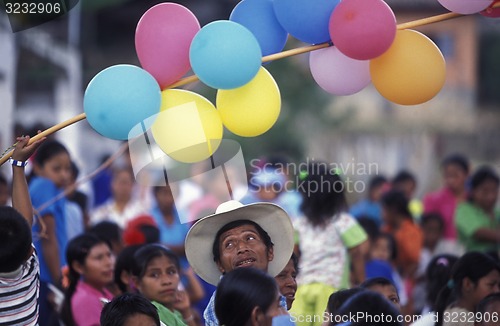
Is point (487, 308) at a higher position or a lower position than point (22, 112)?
lower

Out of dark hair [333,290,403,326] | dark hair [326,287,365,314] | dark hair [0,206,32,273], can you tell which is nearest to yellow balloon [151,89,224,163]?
dark hair [0,206,32,273]

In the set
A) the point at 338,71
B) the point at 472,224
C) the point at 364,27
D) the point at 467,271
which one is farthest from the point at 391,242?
the point at 364,27

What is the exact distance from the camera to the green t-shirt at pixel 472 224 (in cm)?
742

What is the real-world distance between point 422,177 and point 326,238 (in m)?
13.7

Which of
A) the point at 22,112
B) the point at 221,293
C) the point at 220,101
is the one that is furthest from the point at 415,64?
the point at 22,112

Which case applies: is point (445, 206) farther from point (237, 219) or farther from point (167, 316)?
point (237, 219)

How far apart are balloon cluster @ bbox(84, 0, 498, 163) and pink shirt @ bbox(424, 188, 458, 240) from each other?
181 inches

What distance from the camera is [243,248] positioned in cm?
424

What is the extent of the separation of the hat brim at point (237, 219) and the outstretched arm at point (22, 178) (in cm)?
75

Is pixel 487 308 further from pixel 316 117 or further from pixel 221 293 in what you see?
pixel 316 117

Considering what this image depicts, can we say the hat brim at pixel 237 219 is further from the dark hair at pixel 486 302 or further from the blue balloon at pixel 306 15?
the dark hair at pixel 486 302

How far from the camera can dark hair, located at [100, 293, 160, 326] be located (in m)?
3.98

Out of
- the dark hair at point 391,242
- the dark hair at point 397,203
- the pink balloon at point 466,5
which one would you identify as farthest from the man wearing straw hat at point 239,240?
the dark hair at point 397,203

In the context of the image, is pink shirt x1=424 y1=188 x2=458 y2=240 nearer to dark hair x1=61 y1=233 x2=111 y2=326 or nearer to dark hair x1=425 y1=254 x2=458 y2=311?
dark hair x1=425 y1=254 x2=458 y2=311
